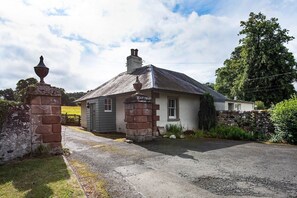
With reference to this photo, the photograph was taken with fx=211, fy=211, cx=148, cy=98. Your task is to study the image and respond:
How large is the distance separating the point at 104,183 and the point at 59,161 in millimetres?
2070

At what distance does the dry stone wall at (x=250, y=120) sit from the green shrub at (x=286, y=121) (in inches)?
30.6

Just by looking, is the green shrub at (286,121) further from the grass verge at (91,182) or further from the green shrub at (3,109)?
the green shrub at (3,109)

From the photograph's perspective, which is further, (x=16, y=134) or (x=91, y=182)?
(x=16, y=134)

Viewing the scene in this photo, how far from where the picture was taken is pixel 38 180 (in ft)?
13.7

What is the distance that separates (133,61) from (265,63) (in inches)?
705

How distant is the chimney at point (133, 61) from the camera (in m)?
16.7

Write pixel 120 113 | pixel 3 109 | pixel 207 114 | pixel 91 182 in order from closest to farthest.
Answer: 1. pixel 91 182
2. pixel 3 109
3. pixel 207 114
4. pixel 120 113

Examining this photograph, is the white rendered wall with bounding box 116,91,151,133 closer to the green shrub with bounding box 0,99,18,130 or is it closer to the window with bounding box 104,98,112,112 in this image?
the window with bounding box 104,98,112,112

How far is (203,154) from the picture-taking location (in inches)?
274

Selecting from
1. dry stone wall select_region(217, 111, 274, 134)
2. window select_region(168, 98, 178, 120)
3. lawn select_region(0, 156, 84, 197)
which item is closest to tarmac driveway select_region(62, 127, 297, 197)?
lawn select_region(0, 156, 84, 197)

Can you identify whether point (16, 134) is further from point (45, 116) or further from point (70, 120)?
point (70, 120)

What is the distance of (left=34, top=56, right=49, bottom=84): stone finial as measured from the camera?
647cm

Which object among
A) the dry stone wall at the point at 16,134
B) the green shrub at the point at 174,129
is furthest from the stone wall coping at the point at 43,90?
the green shrub at the point at 174,129

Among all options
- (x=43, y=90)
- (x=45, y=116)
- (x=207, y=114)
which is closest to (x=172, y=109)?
(x=207, y=114)
